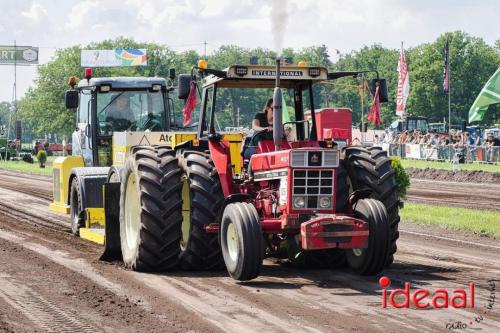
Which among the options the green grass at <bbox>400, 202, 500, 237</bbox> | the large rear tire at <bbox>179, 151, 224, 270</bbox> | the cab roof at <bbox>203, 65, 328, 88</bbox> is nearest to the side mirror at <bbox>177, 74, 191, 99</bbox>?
the cab roof at <bbox>203, 65, 328, 88</bbox>

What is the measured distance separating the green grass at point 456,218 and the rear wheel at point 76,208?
6.65 m

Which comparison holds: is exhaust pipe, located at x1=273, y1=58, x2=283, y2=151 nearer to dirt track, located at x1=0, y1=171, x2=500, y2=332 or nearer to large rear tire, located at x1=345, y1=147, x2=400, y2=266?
large rear tire, located at x1=345, y1=147, x2=400, y2=266

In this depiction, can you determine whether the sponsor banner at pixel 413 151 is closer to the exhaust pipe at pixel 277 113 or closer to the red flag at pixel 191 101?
the red flag at pixel 191 101

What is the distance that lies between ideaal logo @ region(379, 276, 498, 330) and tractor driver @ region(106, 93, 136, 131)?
8.07 m

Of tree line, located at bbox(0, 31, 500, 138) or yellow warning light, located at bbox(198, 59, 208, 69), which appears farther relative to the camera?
tree line, located at bbox(0, 31, 500, 138)

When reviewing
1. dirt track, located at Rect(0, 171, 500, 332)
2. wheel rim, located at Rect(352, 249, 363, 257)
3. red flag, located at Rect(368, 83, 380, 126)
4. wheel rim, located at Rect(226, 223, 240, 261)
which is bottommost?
dirt track, located at Rect(0, 171, 500, 332)

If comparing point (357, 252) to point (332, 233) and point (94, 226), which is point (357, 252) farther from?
point (94, 226)

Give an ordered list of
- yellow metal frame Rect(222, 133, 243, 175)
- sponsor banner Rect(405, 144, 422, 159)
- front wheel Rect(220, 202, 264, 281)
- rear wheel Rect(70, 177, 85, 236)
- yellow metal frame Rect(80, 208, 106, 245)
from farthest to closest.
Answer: sponsor banner Rect(405, 144, 422, 159), rear wheel Rect(70, 177, 85, 236), yellow metal frame Rect(80, 208, 106, 245), yellow metal frame Rect(222, 133, 243, 175), front wheel Rect(220, 202, 264, 281)

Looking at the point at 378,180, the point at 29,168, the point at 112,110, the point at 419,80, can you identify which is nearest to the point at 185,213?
the point at 378,180

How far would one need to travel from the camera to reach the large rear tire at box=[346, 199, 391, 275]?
9.59 meters

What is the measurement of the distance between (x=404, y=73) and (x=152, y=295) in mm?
35817

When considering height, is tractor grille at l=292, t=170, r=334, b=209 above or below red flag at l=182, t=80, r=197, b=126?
below

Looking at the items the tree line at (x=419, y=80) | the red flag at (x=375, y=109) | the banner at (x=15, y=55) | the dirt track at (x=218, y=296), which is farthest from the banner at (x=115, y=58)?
the red flag at (x=375, y=109)

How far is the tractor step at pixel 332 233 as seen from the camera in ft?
30.7
